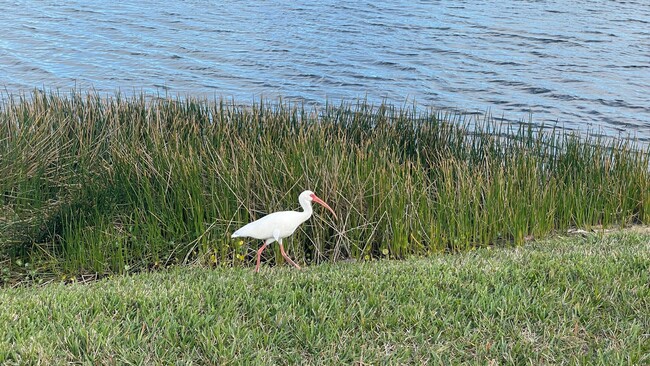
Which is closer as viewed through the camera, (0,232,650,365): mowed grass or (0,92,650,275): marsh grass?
(0,232,650,365): mowed grass

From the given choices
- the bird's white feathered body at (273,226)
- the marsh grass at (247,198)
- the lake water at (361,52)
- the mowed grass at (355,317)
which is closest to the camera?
the mowed grass at (355,317)

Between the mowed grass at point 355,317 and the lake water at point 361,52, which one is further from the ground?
the mowed grass at point 355,317

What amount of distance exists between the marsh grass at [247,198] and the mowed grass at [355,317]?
1260 millimetres

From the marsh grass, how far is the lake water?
3893 mm

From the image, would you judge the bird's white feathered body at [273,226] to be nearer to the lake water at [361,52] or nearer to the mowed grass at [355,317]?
the mowed grass at [355,317]

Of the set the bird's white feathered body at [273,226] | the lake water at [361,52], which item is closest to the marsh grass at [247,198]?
the bird's white feathered body at [273,226]

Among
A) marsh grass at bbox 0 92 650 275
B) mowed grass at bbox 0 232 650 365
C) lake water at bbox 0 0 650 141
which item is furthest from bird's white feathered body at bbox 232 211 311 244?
lake water at bbox 0 0 650 141

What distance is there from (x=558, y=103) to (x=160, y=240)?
913cm

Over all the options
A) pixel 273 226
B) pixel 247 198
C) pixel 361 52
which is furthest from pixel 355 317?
pixel 361 52

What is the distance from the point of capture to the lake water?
1384 cm

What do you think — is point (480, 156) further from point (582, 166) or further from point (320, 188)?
point (320, 188)

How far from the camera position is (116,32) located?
19.2 m

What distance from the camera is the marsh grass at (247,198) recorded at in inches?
240

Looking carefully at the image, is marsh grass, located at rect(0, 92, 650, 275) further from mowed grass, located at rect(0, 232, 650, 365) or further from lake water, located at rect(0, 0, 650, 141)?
lake water, located at rect(0, 0, 650, 141)
